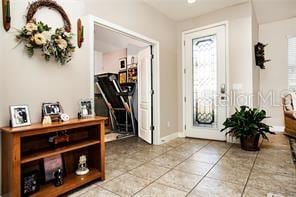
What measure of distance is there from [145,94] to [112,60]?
3.05 meters

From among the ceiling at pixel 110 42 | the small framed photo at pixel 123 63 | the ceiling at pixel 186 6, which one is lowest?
the small framed photo at pixel 123 63

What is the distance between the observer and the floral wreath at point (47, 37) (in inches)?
71.3

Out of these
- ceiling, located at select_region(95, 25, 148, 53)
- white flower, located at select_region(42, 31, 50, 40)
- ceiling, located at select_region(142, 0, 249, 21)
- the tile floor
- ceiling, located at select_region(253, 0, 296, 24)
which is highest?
ceiling, located at select_region(253, 0, 296, 24)

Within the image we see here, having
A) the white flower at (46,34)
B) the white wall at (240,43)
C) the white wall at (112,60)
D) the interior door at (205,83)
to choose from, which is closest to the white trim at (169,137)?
the interior door at (205,83)

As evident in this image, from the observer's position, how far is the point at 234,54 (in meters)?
3.78

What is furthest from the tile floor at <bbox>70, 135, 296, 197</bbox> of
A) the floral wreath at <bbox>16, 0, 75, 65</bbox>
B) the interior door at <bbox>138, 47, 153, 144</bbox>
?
the floral wreath at <bbox>16, 0, 75, 65</bbox>

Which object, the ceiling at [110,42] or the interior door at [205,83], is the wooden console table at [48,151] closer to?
the interior door at [205,83]

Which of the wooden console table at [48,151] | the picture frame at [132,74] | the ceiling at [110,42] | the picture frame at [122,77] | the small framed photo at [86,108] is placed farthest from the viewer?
the picture frame at [122,77]

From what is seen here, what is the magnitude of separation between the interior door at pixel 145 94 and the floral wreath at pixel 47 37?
1976 millimetres

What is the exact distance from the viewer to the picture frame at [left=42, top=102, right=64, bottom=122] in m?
1.93

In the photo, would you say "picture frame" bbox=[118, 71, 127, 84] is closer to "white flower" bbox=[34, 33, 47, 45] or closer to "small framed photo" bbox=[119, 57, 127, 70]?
"small framed photo" bbox=[119, 57, 127, 70]

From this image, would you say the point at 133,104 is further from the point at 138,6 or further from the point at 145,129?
the point at 138,6

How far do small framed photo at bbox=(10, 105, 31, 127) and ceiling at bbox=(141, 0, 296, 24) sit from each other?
112 inches

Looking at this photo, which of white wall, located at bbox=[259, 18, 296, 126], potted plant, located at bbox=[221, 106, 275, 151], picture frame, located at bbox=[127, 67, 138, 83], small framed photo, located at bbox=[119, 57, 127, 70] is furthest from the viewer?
small framed photo, located at bbox=[119, 57, 127, 70]
